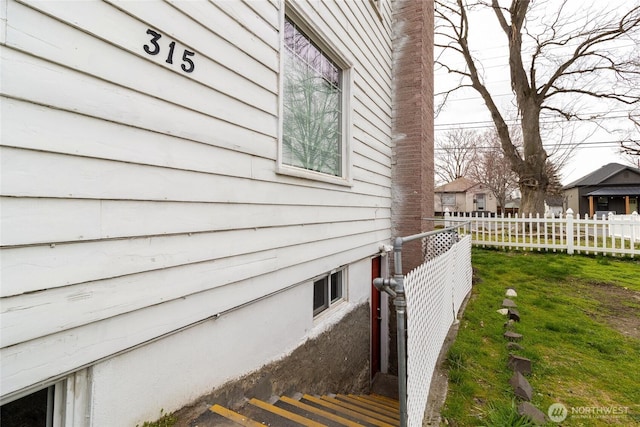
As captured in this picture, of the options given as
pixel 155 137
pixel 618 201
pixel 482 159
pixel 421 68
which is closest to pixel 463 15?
pixel 421 68

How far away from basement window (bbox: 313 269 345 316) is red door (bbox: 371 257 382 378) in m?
1.14

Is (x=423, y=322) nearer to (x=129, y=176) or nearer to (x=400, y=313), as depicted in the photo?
(x=400, y=313)

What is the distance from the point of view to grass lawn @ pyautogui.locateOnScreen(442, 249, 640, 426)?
3.05m

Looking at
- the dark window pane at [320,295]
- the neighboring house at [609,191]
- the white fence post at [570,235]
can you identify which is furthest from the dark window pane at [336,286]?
the neighboring house at [609,191]

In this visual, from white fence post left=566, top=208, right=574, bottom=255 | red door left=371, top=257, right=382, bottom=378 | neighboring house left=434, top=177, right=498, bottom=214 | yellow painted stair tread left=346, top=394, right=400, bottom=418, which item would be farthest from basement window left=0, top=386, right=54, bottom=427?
neighboring house left=434, top=177, right=498, bottom=214

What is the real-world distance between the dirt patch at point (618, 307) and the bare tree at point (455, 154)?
87.2 ft

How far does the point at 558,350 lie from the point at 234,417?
4.43m

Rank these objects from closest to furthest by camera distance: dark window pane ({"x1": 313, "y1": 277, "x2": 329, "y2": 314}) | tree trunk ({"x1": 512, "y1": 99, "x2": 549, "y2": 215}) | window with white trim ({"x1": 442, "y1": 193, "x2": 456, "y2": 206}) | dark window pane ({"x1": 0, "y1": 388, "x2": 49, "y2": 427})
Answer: dark window pane ({"x1": 0, "y1": 388, "x2": 49, "y2": 427}) < dark window pane ({"x1": 313, "y1": 277, "x2": 329, "y2": 314}) < tree trunk ({"x1": 512, "y1": 99, "x2": 549, "y2": 215}) < window with white trim ({"x1": 442, "y1": 193, "x2": 456, "y2": 206})

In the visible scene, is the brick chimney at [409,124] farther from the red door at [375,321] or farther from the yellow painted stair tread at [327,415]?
the yellow painted stair tread at [327,415]

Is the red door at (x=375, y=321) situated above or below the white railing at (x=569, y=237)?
below

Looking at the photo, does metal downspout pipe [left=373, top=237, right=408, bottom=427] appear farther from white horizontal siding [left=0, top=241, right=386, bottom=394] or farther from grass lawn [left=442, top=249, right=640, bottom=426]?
grass lawn [left=442, top=249, right=640, bottom=426]

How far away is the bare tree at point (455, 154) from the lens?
33.1 m

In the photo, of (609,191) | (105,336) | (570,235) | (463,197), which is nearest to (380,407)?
(105,336)

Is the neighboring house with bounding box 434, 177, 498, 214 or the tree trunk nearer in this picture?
the tree trunk
